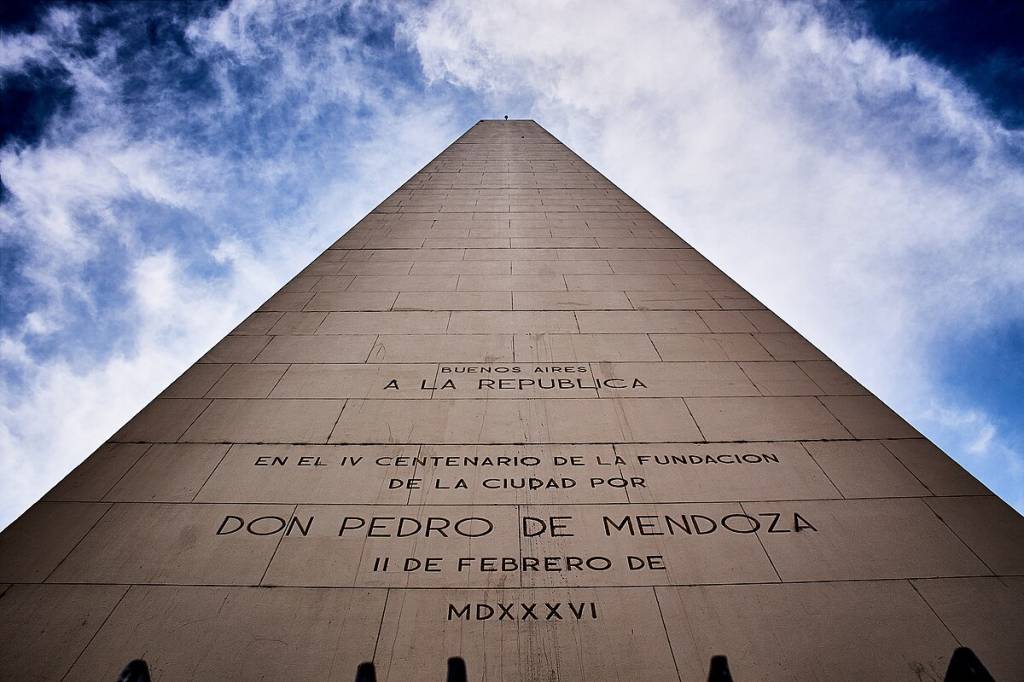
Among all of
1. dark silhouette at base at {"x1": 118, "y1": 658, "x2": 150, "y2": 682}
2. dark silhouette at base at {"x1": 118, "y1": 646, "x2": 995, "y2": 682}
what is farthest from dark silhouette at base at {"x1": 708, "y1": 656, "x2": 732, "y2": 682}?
dark silhouette at base at {"x1": 118, "y1": 658, "x2": 150, "y2": 682}

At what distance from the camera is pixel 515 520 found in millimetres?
4117

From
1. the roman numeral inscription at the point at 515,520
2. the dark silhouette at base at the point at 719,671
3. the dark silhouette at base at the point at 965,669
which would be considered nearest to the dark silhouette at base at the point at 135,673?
the dark silhouette at base at the point at 719,671

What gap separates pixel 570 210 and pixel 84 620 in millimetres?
10148

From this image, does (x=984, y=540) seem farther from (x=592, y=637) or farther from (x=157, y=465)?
(x=157, y=465)

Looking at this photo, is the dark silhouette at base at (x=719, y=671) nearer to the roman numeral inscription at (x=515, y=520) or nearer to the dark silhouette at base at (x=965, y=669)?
the dark silhouette at base at (x=965, y=669)

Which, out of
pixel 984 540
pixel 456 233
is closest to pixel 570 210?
pixel 456 233

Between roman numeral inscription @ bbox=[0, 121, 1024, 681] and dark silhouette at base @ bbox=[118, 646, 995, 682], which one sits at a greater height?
roman numeral inscription @ bbox=[0, 121, 1024, 681]

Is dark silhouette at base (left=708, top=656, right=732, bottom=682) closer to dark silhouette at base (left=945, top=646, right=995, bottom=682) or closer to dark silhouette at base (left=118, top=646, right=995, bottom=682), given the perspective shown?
dark silhouette at base (left=118, top=646, right=995, bottom=682)

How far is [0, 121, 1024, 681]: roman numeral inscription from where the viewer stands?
3268 millimetres

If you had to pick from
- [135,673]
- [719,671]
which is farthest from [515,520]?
[135,673]

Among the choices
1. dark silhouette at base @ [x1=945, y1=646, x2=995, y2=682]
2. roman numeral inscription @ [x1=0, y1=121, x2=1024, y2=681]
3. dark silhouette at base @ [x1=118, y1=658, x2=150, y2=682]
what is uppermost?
roman numeral inscription @ [x1=0, y1=121, x2=1024, y2=681]

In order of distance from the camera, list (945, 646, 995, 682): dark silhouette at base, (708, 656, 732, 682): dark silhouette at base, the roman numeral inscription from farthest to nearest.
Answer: the roman numeral inscription, (708, 656, 732, 682): dark silhouette at base, (945, 646, 995, 682): dark silhouette at base

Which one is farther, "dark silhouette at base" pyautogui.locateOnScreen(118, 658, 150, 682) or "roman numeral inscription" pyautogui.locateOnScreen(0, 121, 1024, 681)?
"roman numeral inscription" pyautogui.locateOnScreen(0, 121, 1024, 681)

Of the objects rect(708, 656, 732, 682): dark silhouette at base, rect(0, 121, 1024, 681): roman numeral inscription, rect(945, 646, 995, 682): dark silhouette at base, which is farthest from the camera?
rect(0, 121, 1024, 681): roman numeral inscription
